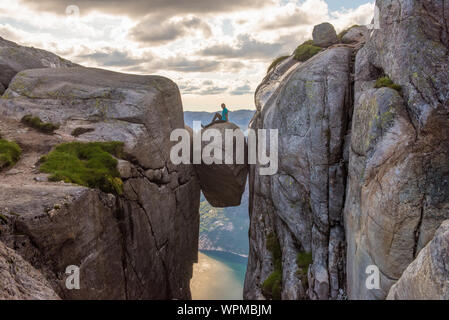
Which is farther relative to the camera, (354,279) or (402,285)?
(354,279)

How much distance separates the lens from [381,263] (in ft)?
37.8

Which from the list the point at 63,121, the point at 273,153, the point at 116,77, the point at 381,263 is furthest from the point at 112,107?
the point at 381,263

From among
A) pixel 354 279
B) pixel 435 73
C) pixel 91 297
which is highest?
pixel 435 73

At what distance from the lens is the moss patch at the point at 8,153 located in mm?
15699

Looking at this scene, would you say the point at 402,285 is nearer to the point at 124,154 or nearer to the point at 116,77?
the point at 124,154

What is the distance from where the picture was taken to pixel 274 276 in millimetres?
20641

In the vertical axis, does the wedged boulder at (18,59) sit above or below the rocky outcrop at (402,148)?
above

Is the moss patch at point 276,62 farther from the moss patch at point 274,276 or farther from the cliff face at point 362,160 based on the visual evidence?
the moss patch at point 274,276

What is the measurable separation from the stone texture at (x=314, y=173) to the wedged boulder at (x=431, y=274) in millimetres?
9659

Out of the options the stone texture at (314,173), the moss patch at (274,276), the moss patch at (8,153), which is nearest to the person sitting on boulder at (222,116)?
the stone texture at (314,173)

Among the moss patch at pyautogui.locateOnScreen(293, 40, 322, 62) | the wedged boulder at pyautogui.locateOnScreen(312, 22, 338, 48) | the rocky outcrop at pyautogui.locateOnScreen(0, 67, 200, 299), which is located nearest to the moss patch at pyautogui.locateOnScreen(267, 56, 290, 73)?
the moss patch at pyautogui.locateOnScreen(293, 40, 322, 62)

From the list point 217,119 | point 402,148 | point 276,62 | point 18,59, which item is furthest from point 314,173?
point 18,59

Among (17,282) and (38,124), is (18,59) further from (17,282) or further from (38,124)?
(17,282)
